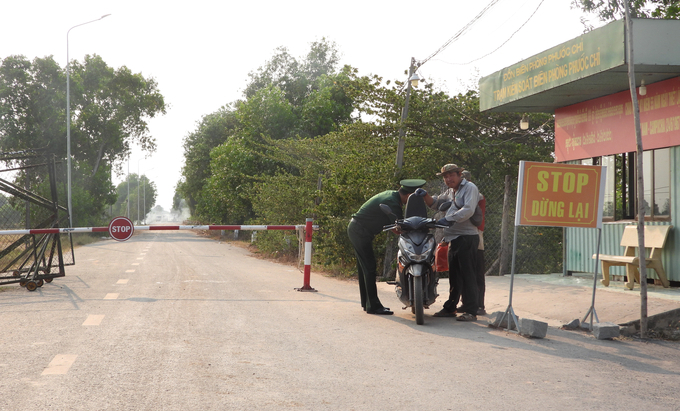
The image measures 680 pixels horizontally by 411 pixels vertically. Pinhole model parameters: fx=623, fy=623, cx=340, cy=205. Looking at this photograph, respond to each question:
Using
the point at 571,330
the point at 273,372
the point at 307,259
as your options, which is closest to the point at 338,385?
the point at 273,372

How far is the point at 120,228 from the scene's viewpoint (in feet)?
38.1

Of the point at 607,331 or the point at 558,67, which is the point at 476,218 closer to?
the point at 607,331

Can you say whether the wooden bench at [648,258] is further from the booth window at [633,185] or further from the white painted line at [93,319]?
the white painted line at [93,319]

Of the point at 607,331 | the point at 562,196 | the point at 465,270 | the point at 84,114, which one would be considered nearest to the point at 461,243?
the point at 465,270

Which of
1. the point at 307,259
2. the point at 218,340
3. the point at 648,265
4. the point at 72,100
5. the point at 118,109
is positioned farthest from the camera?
the point at 118,109

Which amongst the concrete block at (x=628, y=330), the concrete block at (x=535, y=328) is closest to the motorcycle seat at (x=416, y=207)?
the concrete block at (x=535, y=328)

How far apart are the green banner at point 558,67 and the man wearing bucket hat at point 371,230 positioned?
3.85m

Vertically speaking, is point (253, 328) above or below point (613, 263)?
below

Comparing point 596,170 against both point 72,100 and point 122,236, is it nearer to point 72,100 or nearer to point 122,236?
point 122,236

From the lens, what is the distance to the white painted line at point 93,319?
7.00m

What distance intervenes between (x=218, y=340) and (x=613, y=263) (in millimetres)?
6559

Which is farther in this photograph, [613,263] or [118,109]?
[118,109]

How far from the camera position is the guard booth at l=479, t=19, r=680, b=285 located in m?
9.07

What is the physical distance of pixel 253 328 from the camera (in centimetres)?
679
